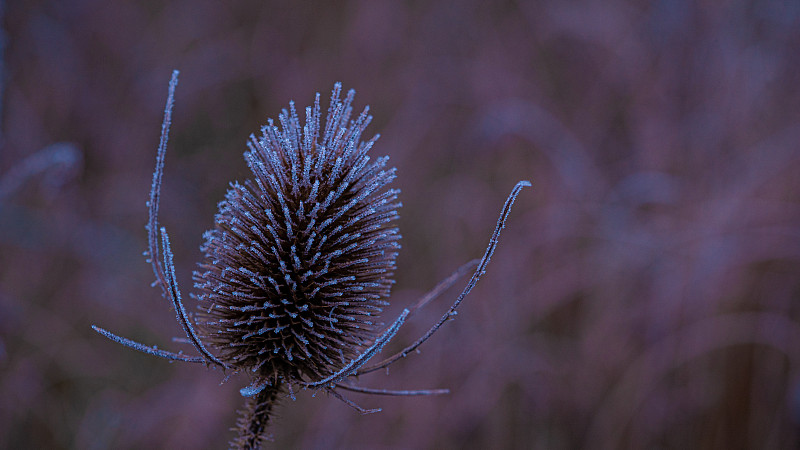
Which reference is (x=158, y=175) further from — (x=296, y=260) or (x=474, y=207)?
(x=474, y=207)

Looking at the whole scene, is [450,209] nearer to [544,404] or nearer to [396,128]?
[396,128]

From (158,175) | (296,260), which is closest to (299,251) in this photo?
(296,260)

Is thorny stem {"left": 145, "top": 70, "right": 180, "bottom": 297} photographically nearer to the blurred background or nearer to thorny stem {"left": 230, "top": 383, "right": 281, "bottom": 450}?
thorny stem {"left": 230, "top": 383, "right": 281, "bottom": 450}

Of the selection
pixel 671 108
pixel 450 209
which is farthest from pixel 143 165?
pixel 671 108

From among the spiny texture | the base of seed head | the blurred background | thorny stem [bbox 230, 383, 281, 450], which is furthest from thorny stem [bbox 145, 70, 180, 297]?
the blurred background

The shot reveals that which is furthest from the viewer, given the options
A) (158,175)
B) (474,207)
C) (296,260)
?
(474,207)
